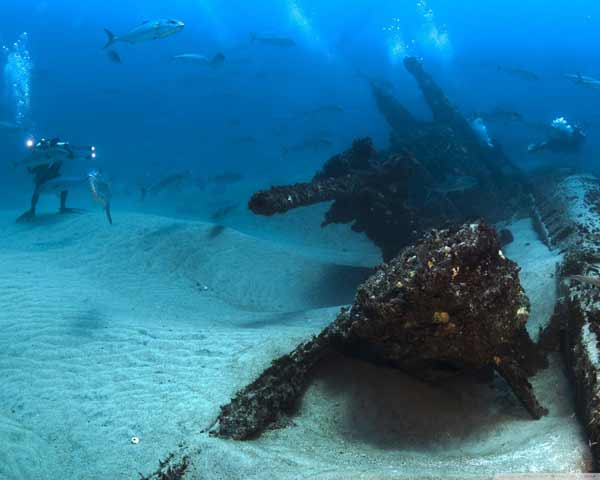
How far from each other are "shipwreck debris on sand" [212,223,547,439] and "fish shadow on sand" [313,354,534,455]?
0.77ft

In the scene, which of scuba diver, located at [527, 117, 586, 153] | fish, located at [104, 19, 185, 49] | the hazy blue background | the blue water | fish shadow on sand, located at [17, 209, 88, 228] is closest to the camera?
the blue water

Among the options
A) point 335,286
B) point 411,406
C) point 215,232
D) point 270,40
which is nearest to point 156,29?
point 215,232

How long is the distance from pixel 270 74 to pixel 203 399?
33.2 metres

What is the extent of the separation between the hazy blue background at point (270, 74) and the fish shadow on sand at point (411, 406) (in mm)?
19440

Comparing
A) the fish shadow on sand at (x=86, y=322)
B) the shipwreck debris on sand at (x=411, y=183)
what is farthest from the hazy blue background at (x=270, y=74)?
the fish shadow on sand at (x=86, y=322)

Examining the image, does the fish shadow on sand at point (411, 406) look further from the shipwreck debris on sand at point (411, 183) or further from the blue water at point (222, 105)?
the shipwreck debris on sand at point (411, 183)

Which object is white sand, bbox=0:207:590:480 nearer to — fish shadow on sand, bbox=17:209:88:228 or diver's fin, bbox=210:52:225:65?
fish shadow on sand, bbox=17:209:88:228

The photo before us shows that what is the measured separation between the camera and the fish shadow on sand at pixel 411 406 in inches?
147

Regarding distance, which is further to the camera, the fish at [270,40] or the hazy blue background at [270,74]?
the hazy blue background at [270,74]

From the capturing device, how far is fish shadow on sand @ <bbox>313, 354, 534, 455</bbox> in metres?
3.73

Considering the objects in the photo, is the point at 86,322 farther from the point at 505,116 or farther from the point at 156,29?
the point at 505,116

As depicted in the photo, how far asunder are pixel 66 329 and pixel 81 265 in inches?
142

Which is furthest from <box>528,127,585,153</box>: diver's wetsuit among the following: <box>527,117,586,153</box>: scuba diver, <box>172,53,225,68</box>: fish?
<box>172,53,225,68</box>: fish

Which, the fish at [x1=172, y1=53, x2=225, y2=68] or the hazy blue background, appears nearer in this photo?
the fish at [x1=172, y1=53, x2=225, y2=68]
